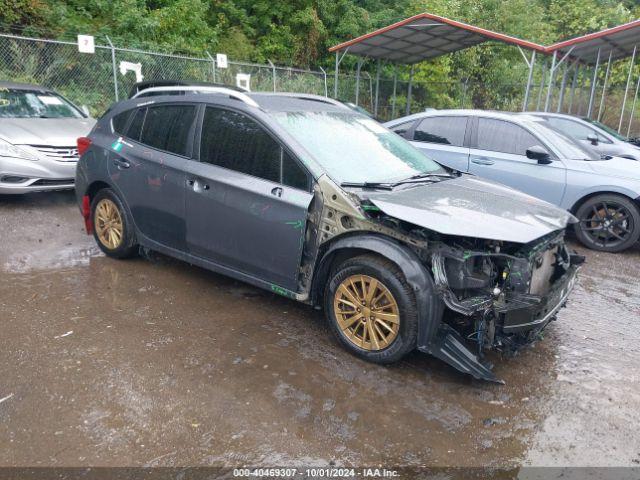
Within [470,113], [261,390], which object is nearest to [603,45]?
[470,113]

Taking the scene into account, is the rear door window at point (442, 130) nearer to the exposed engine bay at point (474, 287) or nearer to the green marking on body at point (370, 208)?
the exposed engine bay at point (474, 287)

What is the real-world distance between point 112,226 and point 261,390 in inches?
112

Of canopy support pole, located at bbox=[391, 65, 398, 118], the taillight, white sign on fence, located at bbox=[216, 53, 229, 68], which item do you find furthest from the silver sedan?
canopy support pole, located at bbox=[391, 65, 398, 118]

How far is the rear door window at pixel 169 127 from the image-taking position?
4523 millimetres

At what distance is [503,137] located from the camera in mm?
7078

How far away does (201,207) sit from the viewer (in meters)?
A: 4.30

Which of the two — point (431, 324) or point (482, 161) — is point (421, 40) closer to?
point (482, 161)

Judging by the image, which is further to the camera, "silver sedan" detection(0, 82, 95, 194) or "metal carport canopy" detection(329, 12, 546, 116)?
"metal carport canopy" detection(329, 12, 546, 116)

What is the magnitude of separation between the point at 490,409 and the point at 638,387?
1111 mm

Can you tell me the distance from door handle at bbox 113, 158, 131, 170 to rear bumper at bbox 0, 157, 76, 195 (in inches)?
109

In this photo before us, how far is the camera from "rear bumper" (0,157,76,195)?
6934mm

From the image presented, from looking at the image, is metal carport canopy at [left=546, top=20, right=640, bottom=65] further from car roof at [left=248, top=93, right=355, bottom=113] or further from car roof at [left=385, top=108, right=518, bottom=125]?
car roof at [left=248, top=93, right=355, bottom=113]

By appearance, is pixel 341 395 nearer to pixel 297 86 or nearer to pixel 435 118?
pixel 435 118

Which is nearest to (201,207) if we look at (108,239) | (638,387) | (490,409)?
(108,239)
